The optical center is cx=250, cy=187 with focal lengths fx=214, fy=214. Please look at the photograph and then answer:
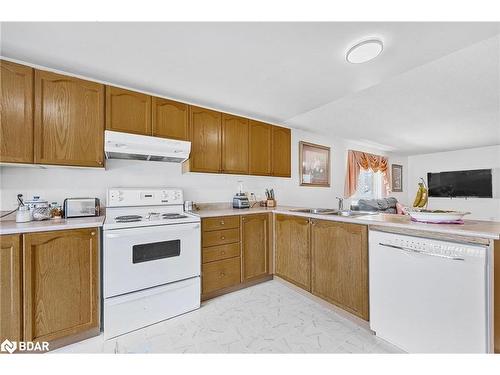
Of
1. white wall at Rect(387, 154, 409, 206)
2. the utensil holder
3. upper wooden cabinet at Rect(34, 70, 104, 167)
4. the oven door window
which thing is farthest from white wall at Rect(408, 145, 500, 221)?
upper wooden cabinet at Rect(34, 70, 104, 167)

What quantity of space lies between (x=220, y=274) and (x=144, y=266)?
77 centimetres

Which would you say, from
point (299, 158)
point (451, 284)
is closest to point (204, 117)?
point (299, 158)

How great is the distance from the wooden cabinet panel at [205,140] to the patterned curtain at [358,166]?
3031 mm

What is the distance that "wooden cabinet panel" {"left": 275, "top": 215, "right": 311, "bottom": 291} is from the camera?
216cm

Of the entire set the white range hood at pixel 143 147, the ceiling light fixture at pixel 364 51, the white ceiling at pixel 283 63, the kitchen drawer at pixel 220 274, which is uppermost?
the white ceiling at pixel 283 63

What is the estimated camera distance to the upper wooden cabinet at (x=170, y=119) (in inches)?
84.2

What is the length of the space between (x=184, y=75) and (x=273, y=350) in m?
2.27

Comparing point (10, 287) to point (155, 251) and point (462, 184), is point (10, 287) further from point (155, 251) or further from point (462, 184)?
point (462, 184)

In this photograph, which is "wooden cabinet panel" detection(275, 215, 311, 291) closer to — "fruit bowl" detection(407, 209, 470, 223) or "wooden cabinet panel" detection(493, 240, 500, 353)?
"fruit bowl" detection(407, 209, 470, 223)

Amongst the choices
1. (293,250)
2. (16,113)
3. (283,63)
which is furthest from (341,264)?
(16,113)

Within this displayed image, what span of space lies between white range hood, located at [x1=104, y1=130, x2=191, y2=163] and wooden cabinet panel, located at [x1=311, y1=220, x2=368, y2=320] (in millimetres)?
1526

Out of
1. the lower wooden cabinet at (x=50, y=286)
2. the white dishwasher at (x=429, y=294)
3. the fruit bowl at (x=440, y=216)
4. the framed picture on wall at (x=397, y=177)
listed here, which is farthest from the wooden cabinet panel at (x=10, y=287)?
the framed picture on wall at (x=397, y=177)

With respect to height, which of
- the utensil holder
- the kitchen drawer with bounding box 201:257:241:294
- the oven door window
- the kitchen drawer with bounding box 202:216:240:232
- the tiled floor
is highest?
the utensil holder

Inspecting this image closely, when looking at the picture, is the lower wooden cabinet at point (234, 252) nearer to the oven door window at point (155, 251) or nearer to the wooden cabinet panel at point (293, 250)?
the wooden cabinet panel at point (293, 250)
